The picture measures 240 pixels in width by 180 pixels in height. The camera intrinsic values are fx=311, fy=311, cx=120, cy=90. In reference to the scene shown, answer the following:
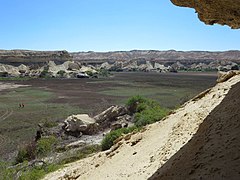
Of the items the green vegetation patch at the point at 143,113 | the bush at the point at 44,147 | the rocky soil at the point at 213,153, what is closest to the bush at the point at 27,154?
the bush at the point at 44,147

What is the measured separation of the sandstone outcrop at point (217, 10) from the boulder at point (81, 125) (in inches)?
633

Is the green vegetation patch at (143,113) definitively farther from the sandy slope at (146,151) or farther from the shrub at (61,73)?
the shrub at (61,73)

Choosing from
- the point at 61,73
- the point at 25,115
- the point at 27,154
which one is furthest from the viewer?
the point at 61,73

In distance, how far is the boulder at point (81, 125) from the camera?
25.0 meters

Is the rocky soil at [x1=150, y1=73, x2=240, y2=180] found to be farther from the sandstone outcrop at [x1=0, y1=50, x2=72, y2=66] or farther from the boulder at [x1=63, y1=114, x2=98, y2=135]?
the sandstone outcrop at [x1=0, y1=50, x2=72, y2=66]

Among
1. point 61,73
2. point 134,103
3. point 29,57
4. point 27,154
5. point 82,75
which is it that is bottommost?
point 82,75

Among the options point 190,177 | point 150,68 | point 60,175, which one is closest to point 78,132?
point 60,175

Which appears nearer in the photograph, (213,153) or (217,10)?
(213,153)

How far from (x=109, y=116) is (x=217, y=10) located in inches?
764

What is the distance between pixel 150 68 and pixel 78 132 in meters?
131

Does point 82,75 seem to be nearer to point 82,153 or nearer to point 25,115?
point 25,115

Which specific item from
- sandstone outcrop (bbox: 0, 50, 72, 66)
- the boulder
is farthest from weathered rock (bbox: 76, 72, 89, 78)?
the boulder

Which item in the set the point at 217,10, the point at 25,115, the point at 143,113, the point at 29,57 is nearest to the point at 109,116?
the point at 143,113

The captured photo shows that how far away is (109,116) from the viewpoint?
28.0 m
